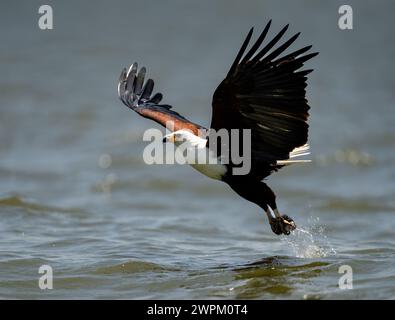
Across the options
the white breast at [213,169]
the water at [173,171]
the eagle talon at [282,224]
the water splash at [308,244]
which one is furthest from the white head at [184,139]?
the water splash at [308,244]

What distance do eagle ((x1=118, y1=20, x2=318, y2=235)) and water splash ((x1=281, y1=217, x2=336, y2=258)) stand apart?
2.08 feet

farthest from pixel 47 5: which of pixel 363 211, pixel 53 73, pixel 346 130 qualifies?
pixel 363 211

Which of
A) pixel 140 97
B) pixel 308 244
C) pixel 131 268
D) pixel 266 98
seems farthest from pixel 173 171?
pixel 266 98

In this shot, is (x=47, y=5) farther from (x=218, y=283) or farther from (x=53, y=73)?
(x=218, y=283)

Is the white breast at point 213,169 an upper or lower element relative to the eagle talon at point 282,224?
upper

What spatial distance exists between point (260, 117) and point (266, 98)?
197mm

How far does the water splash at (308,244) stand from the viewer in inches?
356

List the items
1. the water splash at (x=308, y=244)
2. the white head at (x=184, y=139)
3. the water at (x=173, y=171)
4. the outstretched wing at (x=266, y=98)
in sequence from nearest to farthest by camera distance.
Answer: the outstretched wing at (x=266, y=98)
the white head at (x=184, y=139)
the water at (x=173, y=171)
the water splash at (x=308, y=244)

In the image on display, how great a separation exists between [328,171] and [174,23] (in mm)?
8684

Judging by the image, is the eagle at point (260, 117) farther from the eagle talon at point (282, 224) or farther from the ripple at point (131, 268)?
the ripple at point (131, 268)

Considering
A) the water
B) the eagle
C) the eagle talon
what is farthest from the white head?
the water

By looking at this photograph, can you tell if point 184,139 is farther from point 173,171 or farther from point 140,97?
point 173,171

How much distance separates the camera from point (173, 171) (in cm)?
1495

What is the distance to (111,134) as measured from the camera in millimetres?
17031
